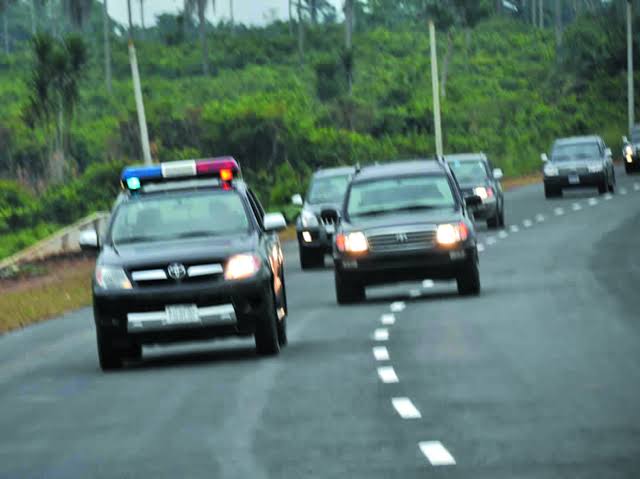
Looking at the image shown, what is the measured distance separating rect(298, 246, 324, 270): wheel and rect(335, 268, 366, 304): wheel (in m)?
8.18

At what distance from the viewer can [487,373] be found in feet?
52.9

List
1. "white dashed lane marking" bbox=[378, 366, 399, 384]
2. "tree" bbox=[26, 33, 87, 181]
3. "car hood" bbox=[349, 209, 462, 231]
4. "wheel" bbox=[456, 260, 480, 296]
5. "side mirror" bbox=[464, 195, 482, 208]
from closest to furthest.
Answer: "white dashed lane marking" bbox=[378, 366, 399, 384]
"car hood" bbox=[349, 209, 462, 231]
"wheel" bbox=[456, 260, 480, 296]
"side mirror" bbox=[464, 195, 482, 208]
"tree" bbox=[26, 33, 87, 181]

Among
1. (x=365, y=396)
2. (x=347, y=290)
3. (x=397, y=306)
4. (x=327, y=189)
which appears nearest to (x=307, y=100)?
(x=327, y=189)

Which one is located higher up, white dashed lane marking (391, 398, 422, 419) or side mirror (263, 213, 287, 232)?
side mirror (263, 213, 287, 232)

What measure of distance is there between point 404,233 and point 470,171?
17471 millimetres

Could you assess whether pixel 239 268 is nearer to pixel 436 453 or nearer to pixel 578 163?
pixel 436 453

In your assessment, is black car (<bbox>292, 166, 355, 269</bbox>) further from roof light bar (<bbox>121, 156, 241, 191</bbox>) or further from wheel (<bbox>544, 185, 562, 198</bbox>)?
wheel (<bbox>544, 185, 562, 198</bbox>)

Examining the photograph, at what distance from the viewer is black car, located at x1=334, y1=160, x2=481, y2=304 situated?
24.7 metres

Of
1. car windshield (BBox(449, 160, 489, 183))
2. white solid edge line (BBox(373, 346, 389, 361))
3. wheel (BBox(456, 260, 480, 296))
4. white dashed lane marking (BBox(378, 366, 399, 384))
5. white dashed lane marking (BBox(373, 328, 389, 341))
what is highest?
white dashed lane marking (BBox(378, 366, 399, 384))

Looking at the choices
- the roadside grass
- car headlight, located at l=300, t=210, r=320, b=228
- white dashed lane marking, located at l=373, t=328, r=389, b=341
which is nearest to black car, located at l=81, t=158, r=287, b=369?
white dashed lane marking, located at l=373, t=328, r=389, b=341

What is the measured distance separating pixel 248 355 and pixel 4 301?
44.1 feet

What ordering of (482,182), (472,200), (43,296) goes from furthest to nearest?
(482,182) → (43,296) → (472,200)

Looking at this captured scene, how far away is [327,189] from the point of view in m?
34.8

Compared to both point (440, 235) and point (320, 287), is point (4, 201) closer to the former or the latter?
point (320, 287)
